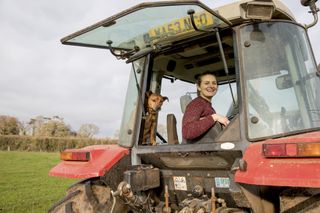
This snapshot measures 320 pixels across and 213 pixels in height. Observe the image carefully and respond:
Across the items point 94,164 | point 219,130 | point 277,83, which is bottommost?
point 94,164

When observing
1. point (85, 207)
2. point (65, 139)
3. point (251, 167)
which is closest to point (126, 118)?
point (85, 207)

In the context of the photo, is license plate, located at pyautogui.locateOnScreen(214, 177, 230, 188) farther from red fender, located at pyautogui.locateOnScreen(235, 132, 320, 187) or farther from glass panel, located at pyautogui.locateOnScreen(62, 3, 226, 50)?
glass panel, located at pyautogui.locateOnScreen(62, 3, 226, 50)

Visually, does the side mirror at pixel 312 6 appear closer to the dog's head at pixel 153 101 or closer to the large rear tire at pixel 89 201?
the dog's head at pixel 153 101

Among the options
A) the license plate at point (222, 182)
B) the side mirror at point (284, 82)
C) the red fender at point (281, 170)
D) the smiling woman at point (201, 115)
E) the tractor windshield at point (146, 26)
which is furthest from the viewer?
the smiling woman at point (201, 115)

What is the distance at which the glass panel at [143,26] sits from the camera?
106 inches

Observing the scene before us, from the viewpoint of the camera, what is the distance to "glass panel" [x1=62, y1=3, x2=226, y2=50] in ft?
8.83

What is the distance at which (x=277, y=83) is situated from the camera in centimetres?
282

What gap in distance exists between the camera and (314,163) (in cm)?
213

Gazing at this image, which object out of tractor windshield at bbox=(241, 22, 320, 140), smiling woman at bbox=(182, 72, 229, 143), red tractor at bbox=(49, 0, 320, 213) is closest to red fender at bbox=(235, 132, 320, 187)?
red tractor at bbox=(49, 0, 320, 213)

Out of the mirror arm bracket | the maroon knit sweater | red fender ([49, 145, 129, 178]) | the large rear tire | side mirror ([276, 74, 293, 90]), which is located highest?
the mirror arm bracket

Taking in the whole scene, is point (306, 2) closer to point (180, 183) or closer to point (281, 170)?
point (281, 170)

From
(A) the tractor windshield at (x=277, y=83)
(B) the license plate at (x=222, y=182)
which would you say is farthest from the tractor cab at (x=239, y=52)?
(B) the license plate at (x=222, y=182)

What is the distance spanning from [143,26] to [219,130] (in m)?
1.13

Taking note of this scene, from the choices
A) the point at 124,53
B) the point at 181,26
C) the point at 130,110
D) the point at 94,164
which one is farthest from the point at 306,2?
the point at 94,164
